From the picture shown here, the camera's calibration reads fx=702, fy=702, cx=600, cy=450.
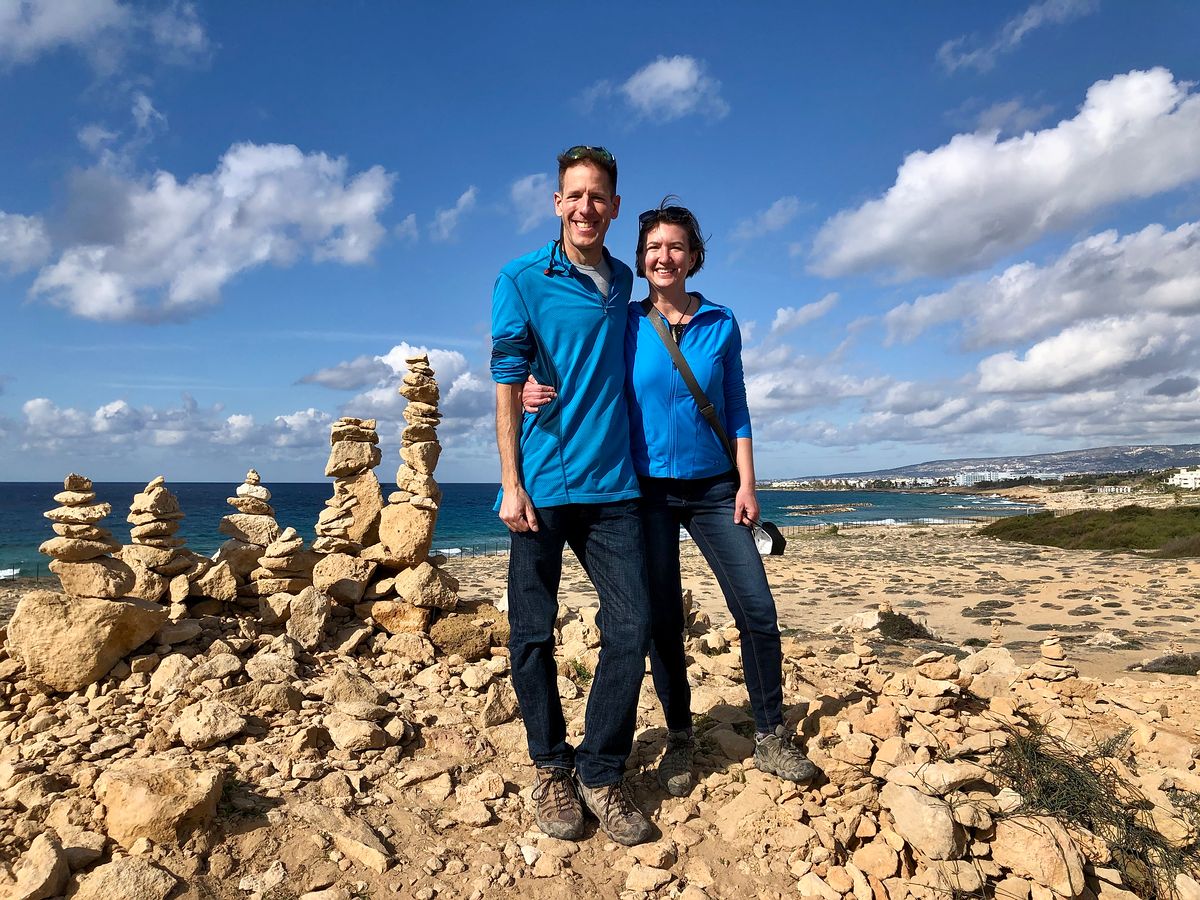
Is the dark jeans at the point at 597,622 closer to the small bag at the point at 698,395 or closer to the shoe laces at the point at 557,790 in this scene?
the shoe laces at the point at 557,790

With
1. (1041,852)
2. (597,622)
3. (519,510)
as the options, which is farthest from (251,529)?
(1041,852)

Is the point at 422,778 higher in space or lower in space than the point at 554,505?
lower

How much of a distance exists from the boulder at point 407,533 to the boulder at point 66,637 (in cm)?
207

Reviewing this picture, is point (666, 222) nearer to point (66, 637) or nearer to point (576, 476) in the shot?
point (576, 476)

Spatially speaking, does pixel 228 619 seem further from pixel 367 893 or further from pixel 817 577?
pixel 817 577

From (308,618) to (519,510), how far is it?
322 cm

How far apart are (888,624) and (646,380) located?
9.51 metres

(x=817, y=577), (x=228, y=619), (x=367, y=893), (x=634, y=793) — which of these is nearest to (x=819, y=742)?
Answer: (x=634, y=793)

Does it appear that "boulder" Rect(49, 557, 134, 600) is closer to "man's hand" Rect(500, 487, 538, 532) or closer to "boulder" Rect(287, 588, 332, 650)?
"boulder" Rect(287, 588, 332, 650)

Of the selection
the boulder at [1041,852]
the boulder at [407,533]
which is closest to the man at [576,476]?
the boulder at [1041,852]

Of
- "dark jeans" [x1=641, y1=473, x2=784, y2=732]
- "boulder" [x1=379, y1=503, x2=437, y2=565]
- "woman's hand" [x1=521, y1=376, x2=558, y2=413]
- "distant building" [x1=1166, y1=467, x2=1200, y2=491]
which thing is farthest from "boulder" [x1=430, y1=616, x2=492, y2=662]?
"distant building" [x1=1166, y1=467, x2=1200, y2=491]

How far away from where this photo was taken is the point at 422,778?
3.94m

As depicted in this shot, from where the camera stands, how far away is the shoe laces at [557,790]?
11.3ft

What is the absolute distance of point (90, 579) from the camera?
5051 millimetres
